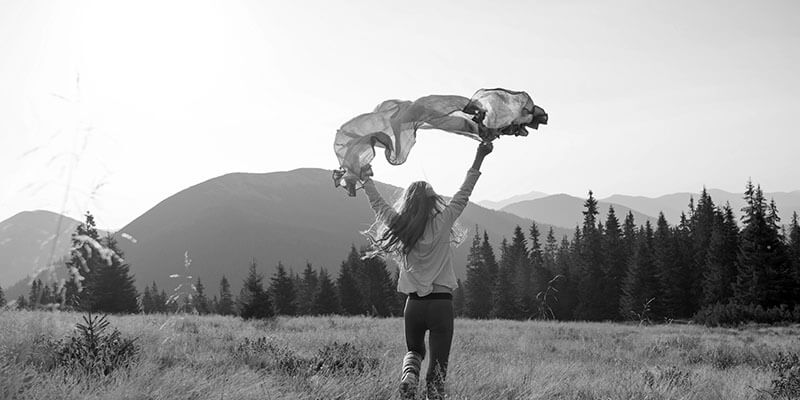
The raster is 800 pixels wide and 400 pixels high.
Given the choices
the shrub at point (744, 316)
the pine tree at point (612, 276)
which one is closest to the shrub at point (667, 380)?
the shrub at point (744, 316)

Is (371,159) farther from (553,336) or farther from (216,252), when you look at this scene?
(216,252)

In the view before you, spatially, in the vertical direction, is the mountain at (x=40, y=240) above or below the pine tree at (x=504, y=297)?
above

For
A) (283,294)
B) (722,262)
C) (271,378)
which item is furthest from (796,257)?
(271,378)

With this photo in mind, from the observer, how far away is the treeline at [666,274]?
44469 mm

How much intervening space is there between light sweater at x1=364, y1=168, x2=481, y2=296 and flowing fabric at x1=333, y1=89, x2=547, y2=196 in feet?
1.80

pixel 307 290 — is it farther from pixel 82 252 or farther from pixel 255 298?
pixel 82 252

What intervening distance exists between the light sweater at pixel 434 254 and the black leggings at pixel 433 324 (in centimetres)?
9

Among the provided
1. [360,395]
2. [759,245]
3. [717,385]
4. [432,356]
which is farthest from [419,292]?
[759,245]

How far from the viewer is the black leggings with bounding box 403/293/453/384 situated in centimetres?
469

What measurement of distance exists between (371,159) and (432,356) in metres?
1.97

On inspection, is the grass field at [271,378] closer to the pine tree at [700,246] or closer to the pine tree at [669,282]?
the pine tree at [669,282]

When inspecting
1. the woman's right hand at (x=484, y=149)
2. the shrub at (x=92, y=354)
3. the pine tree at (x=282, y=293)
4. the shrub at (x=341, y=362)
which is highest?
the woman's right hand at (x=484, y=149)

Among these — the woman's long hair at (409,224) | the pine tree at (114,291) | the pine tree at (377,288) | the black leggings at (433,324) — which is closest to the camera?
the black leggings at (433,324)

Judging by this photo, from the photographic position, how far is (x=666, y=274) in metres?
57.6
